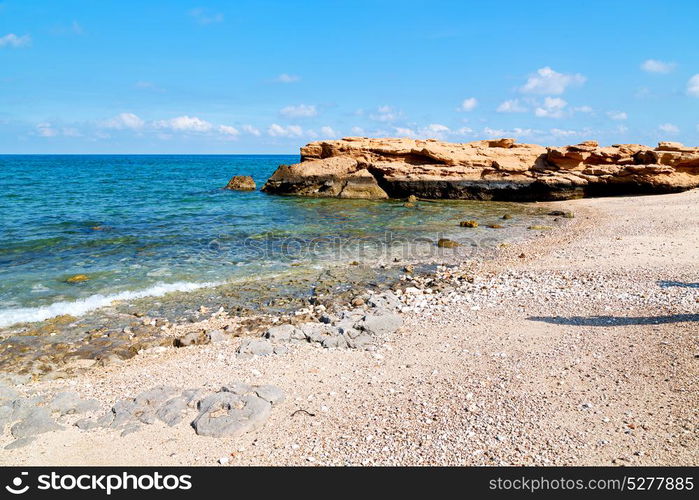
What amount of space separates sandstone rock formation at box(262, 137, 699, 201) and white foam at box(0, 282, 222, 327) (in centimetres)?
2464

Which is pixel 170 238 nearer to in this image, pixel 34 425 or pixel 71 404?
pixel 71 404

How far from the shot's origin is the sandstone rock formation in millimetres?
30656

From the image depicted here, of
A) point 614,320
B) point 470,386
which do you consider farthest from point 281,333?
point 614,320

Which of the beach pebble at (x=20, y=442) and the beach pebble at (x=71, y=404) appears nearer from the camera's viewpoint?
the beach pebble at (x=20, y=442)

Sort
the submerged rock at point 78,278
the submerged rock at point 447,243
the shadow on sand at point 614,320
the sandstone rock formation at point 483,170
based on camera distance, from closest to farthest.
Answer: the shadow on sand at point 614,320 < the submerged rock at point 78,278 < the submerged rock at point 447,243 < the sandstone rock formation at point 483,170

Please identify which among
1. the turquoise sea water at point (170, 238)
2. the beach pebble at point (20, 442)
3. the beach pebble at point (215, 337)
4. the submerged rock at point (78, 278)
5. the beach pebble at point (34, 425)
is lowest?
the beach pebble at point (20, 442)

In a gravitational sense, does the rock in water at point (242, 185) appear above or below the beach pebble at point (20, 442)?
above

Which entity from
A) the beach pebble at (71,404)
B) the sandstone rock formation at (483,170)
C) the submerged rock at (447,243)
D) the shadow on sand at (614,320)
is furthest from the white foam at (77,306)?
the sandstone rock formation at (483,170)

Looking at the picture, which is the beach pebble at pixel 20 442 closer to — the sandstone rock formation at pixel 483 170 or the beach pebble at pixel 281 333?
the beach pebble at pixel 281 333

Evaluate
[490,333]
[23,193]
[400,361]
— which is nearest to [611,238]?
[490,333]

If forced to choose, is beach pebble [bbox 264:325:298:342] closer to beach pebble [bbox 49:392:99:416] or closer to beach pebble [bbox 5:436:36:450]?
beach pebble [bbox 49:392:99:416]

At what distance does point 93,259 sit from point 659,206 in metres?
27.6

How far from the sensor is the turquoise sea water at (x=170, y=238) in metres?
13.0

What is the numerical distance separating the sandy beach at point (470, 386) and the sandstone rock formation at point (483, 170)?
2208 cm
